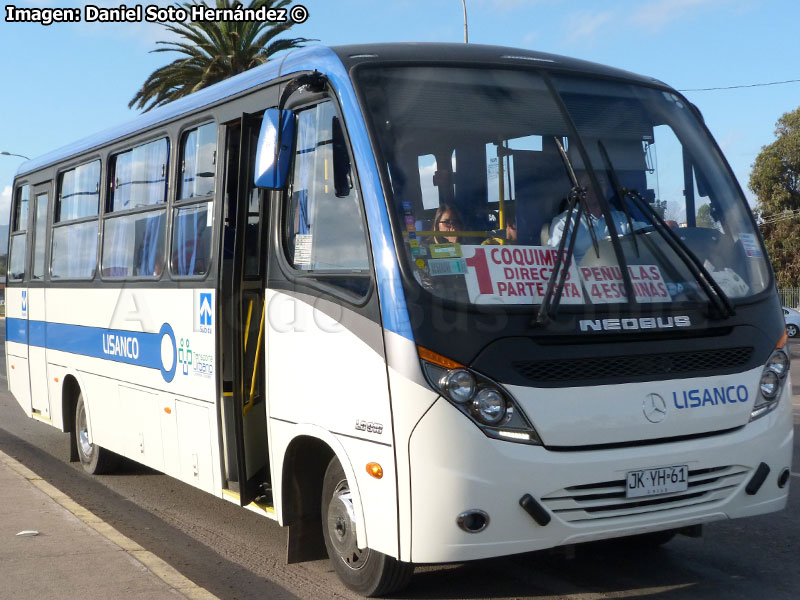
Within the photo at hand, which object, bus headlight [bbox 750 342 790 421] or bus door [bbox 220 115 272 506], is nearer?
bus headlight [bbox 750 342 790 421]

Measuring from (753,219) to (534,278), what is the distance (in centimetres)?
161

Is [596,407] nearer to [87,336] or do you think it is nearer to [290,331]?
[290,331]

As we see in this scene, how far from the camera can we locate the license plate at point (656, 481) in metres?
4.75

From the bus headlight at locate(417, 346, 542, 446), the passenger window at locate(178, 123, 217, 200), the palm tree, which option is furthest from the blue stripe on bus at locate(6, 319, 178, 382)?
the palm tree

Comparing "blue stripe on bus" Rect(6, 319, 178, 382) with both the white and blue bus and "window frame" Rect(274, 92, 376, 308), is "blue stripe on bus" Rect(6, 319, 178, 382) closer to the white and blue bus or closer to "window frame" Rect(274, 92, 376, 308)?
the white and blue bus

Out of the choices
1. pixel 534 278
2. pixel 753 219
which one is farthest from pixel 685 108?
pixel 534 278

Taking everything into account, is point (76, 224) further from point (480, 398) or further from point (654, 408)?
point (654, 408)

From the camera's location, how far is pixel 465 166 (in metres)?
5.18

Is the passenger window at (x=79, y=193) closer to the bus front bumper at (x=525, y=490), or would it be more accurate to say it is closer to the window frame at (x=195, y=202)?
the window frame at (x=195, y=202)

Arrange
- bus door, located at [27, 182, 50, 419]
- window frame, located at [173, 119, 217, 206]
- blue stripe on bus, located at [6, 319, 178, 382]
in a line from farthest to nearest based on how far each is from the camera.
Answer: bus door, located at [27, 182, 50, 419], blue stripe on bus, located at [6, 319, 178, 382], window frame, located at [173, 119, 217, 206]

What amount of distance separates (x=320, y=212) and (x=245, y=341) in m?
1.23

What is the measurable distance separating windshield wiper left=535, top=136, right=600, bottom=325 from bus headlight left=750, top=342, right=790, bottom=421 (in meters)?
1.08

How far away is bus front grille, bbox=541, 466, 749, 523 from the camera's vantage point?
4.65 m

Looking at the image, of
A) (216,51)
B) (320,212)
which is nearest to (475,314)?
(320,212)
